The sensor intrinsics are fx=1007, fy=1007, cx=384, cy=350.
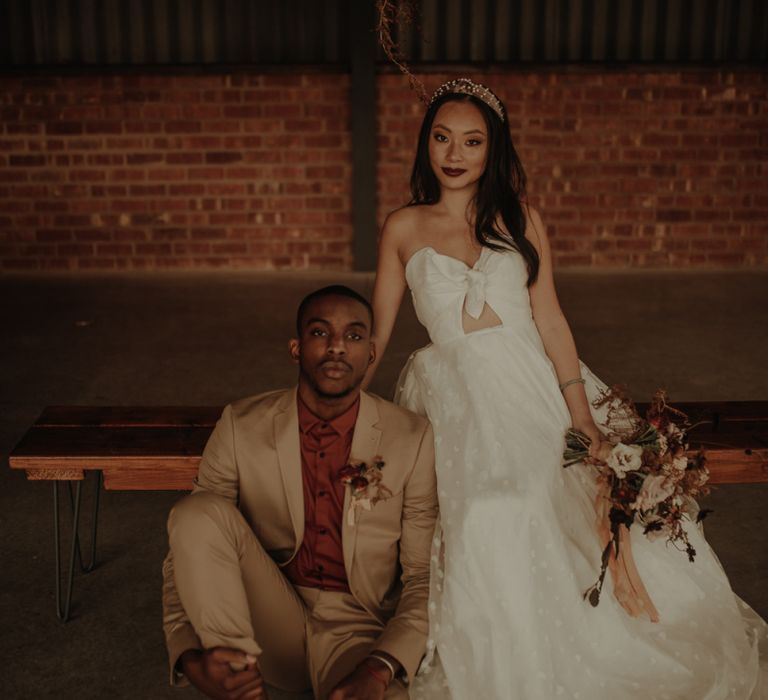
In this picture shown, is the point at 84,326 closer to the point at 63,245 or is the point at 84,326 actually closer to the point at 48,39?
the point at 63,245

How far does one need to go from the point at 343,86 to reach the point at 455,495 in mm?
5645

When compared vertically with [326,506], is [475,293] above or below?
above

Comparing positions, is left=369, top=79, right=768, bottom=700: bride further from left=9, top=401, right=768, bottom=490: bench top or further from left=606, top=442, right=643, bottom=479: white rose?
left=9, top=401, right=768, bottom=490: bench top

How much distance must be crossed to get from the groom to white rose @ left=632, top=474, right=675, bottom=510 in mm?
538

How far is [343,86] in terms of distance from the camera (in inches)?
307

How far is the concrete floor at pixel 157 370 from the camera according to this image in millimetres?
3035

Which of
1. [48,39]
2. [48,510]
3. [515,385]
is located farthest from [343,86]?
[515,385]

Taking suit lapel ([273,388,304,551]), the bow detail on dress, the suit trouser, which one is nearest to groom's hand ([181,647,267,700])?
the suit trouser

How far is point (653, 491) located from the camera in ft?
8.50

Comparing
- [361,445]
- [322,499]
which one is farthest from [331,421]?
[322,499]

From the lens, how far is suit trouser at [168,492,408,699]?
2.25 m

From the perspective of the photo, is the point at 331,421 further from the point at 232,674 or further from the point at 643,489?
the point at 643,489

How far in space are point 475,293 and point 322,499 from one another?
861mm

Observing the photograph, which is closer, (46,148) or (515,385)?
(515,385)
